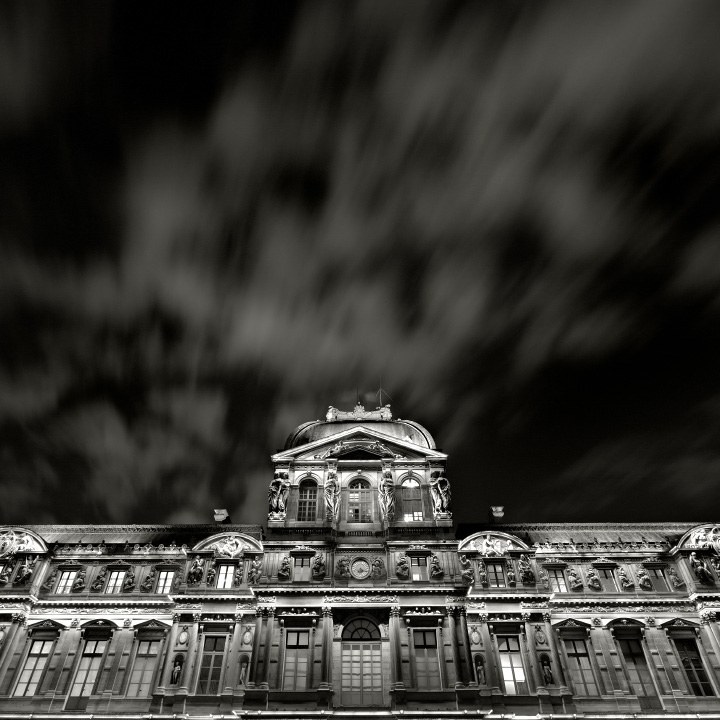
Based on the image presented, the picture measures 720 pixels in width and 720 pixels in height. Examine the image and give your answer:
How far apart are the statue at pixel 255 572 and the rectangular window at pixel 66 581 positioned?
13.1 m

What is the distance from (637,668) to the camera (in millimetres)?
41750

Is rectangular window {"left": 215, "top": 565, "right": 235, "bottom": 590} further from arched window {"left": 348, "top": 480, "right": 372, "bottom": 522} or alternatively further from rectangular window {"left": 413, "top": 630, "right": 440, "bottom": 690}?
rectangular window {"left": 413, "top": 630, "right": 440, "bottom": 690}

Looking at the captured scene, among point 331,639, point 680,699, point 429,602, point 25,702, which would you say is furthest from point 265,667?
point 680,699

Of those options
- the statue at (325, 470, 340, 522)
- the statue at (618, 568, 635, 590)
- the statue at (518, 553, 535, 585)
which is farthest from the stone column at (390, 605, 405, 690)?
the statue at (618, 568, 635, 590)

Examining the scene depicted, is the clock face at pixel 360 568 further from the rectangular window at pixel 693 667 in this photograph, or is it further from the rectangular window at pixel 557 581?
the rectangular window at pixel 693 667

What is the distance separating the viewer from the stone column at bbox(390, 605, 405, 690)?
39312 millimetres

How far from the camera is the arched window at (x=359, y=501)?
160 feet

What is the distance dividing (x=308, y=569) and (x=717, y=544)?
1174 inches

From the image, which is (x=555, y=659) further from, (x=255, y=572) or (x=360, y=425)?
(x=360, y=425)

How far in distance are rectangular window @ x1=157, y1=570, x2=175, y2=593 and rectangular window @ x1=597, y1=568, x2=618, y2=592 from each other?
3077 centimetres

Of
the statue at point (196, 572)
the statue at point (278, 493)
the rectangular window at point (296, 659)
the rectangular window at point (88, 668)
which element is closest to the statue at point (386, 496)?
the statue at point (278, 493)

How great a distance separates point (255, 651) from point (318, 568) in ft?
21.7

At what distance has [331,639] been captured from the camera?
136 feet

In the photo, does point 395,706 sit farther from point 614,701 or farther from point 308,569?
point 614,701
